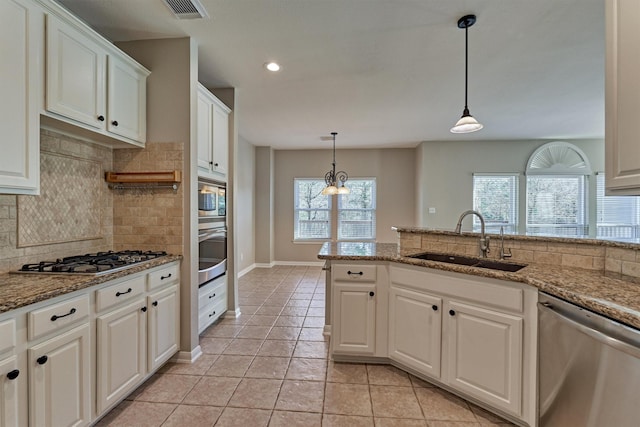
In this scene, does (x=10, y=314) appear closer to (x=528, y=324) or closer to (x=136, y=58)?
(x=136, y=58)

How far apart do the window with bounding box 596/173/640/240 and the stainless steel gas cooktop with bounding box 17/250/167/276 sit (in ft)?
25.1

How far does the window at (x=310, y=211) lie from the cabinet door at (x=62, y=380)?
5308mm

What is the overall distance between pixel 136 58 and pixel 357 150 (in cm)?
483

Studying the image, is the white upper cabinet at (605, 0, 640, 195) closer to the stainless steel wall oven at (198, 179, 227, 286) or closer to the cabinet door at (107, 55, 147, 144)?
the stainless steel wall oven at (198, 179, 227, 286)

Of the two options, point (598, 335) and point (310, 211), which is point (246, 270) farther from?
point (598, 335)

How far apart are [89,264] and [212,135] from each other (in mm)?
1608

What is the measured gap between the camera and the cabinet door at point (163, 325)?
2.10 m

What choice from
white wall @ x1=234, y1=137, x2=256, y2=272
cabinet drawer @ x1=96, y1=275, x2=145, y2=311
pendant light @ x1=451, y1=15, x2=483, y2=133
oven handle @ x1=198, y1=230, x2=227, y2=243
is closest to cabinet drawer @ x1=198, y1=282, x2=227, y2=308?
oven handle @ x1=198, y1=230, x2=227, y2=243

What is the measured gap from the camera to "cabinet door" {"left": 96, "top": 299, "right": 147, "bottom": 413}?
1675mm

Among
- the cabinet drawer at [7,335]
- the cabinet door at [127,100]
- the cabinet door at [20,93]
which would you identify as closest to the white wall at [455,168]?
the cabinet door at [127,100]

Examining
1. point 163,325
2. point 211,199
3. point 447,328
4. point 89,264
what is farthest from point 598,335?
point 211,199

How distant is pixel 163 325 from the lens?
222 cm

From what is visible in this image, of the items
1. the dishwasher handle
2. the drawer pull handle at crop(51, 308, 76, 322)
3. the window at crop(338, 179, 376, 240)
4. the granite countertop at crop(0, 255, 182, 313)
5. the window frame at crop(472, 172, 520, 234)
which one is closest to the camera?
the dishwasher handle

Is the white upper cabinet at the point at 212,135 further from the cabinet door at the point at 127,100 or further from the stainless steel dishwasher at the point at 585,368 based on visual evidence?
the stainless steel dishwasher at the point at 585,368
